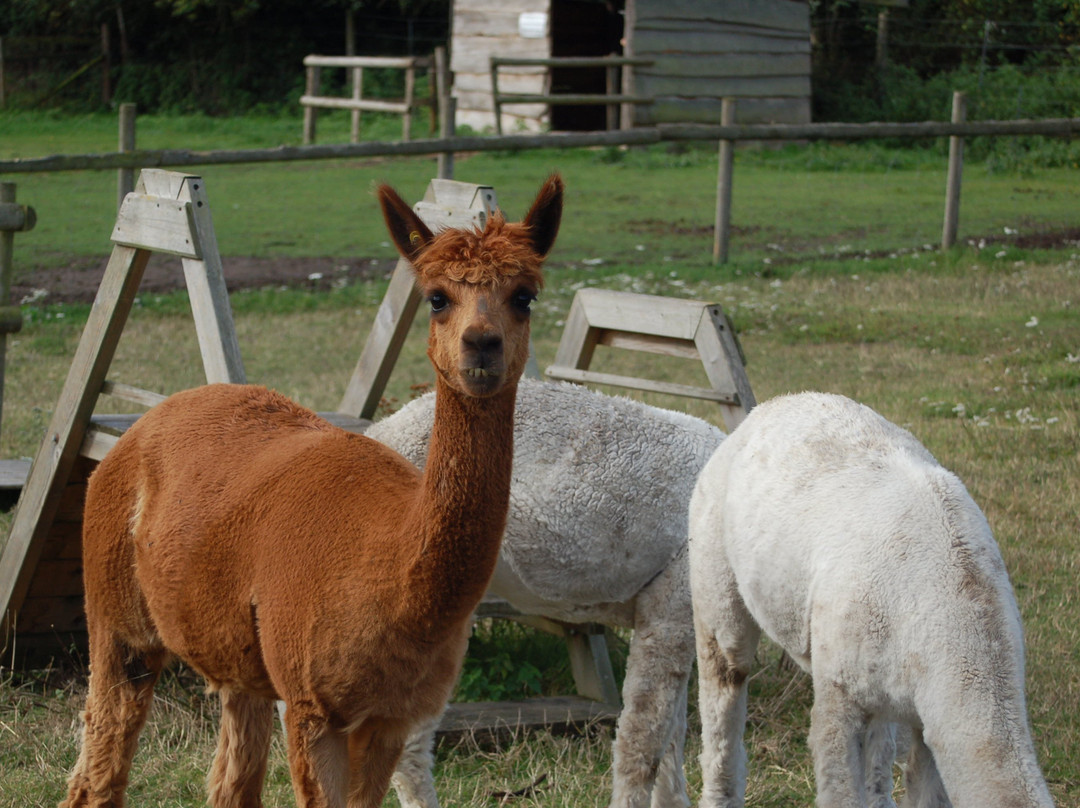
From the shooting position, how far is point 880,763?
3.41 meters

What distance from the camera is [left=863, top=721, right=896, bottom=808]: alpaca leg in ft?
11.1

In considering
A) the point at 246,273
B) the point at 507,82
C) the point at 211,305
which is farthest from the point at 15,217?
the point at 507,82

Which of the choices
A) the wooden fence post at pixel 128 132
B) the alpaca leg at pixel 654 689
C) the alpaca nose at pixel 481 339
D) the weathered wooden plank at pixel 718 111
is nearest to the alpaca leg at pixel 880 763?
the alpaca leg at pixel 654 689

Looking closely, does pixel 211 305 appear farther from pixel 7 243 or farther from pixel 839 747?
pixel 7 243

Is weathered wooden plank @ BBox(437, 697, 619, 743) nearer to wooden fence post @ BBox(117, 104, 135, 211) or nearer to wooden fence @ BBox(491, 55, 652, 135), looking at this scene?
wooden fence post @ BBox(117, 104, 135, 211)

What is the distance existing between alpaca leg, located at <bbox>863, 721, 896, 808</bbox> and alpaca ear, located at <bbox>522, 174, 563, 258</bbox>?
1.56 m

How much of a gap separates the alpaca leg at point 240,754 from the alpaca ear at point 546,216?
4.88 feet

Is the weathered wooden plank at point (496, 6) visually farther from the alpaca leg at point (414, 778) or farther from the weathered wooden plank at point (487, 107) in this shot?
the alpaca leg at point (414, 778)

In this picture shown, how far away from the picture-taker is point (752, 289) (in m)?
12.5

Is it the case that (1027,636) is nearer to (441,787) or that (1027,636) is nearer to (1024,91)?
(441,787)

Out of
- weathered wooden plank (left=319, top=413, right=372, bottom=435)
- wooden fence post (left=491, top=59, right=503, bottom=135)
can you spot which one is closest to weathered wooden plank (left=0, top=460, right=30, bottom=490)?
weathered wooden plank (left=319, top=413, right=372, bottom=435)

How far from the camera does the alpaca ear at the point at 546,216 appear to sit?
2.97 meters

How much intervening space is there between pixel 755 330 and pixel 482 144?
3.00m

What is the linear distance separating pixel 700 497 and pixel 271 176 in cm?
1621
